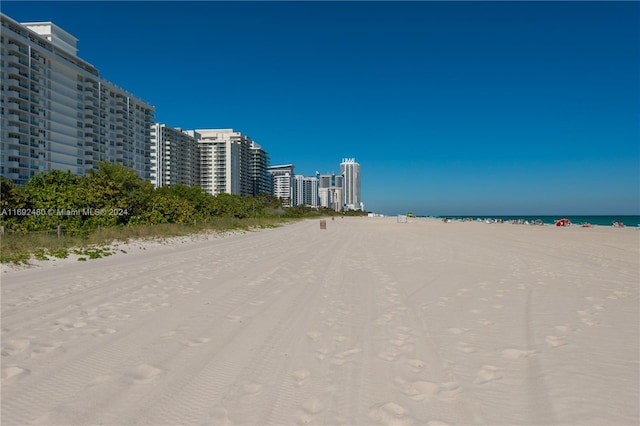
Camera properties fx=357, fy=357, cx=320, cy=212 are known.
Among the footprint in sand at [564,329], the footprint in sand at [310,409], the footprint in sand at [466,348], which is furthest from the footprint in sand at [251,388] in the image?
the footprint in sand at [564,329]

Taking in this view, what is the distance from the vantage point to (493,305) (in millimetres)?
6070

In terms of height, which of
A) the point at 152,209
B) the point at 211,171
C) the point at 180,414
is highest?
the point at 211,171

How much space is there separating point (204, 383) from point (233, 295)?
11.7 feet

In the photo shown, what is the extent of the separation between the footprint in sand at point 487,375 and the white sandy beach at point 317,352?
2cm

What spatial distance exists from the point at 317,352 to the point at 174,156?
440 ft

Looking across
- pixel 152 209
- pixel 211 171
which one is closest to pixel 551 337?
pixel 152 209

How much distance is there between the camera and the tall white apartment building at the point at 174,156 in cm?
11850

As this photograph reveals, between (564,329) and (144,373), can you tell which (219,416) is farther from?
(564,329)

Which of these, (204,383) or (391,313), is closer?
(204,383)

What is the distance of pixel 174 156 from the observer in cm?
12606

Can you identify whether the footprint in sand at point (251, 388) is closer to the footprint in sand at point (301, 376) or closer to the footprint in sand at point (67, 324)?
the footprint in sand at point (301, 376)

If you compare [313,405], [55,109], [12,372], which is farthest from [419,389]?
[55,109]

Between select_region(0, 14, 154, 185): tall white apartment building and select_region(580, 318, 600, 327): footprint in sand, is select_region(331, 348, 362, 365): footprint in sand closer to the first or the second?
select_region(580, 318, 600, 327): footprint in sand

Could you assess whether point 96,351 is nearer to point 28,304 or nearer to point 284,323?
point 284,323
